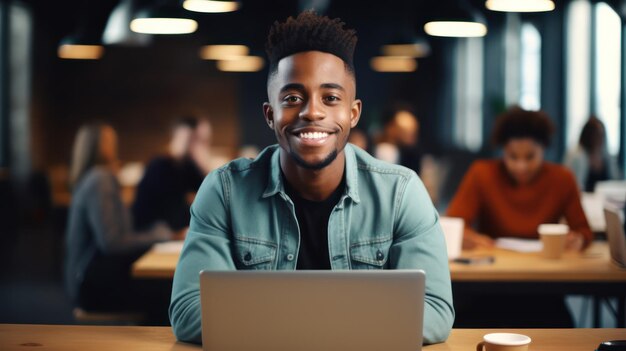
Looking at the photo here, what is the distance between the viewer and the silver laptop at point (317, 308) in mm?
1534

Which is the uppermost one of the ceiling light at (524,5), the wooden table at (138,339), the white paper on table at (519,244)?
the ceiling light at (524,5)

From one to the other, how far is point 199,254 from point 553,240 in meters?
1.96

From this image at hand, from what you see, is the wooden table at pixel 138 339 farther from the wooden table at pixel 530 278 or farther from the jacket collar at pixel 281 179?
the wooden table at pixel 530 278

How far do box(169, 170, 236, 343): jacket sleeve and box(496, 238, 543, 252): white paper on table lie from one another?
2.06 meters

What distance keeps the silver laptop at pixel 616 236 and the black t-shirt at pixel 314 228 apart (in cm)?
155

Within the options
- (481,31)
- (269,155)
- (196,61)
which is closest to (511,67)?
(196,61)

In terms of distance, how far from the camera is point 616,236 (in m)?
3.27

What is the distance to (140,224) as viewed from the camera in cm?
487

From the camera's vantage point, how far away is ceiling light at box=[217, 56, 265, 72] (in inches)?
496

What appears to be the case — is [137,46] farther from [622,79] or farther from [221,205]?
[221,205]

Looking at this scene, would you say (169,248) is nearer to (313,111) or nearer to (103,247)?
(103,247)

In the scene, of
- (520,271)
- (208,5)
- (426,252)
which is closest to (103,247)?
(208,5)

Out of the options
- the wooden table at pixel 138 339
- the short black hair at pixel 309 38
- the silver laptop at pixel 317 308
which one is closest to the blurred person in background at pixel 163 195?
the wooden table at pixel 138 339

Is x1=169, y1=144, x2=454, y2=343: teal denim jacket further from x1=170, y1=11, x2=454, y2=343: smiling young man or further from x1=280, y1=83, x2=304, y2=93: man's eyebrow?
x1=280, y1=83, x2=304, y2=93: man's eyebrow
